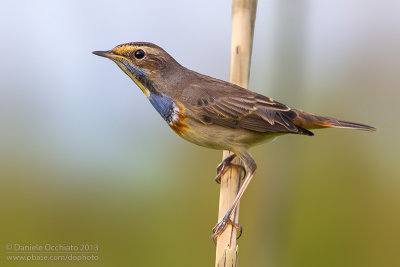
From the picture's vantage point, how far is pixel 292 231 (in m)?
5.09

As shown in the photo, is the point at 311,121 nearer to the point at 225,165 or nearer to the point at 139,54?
the point at 225,165

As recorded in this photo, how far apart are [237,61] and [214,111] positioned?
48 cm

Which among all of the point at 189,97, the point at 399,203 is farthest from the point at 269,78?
the point at 399,203

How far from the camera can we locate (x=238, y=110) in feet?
16.3

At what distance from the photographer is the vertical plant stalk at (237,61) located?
4.71 meters

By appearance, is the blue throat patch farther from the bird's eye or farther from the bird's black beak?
the bird's black beak

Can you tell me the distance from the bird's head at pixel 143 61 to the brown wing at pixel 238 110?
0.92 feet

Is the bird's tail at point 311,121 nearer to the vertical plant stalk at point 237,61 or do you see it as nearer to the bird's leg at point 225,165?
the vertical plant stalk at point 237,61

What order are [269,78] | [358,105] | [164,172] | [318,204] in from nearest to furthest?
[269,78], [318,204], [164,172], [358,105]

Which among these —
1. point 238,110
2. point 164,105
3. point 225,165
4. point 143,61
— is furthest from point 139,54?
point 225,165

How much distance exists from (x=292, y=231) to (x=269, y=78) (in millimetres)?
1376

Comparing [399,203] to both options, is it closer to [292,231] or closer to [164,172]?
[292,231]

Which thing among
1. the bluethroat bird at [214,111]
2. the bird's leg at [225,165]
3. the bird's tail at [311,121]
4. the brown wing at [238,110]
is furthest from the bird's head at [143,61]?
the bird's tail at [311,121]

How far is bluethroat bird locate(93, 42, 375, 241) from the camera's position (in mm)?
4863
